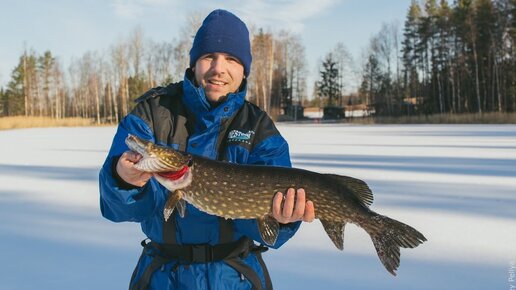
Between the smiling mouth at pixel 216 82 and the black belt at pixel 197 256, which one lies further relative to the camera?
the smiling mouth at pixel 216 82

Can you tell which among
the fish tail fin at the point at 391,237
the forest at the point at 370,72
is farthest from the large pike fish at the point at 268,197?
the forest at the point at 370,72

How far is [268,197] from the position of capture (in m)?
1.84

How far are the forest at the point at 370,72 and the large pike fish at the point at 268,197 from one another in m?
33.7

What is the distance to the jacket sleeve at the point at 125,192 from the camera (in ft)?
5.36

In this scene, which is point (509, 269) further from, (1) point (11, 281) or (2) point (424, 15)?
(2) point (424, 15)

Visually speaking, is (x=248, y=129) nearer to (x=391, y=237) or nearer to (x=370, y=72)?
(x=391, y=237)

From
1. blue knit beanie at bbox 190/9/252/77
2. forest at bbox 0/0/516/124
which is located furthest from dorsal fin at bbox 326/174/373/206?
forest at bbox 0/0/516/124

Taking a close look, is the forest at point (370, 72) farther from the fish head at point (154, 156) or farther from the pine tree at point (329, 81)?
the fish head at point (154, 156)

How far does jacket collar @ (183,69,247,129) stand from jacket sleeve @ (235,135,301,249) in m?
0.23

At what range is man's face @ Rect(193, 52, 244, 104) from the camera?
1983 mm

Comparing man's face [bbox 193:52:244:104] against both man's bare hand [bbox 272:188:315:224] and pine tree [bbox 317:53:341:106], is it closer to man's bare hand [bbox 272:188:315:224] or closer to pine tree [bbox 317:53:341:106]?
man's bare hand [bbox 272:188:315:224]

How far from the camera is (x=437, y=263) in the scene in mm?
3086

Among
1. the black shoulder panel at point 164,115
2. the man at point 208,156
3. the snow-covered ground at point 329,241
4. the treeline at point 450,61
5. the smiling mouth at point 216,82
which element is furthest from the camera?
the treeline at point 450,61

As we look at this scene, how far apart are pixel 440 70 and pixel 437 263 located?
3939cm
